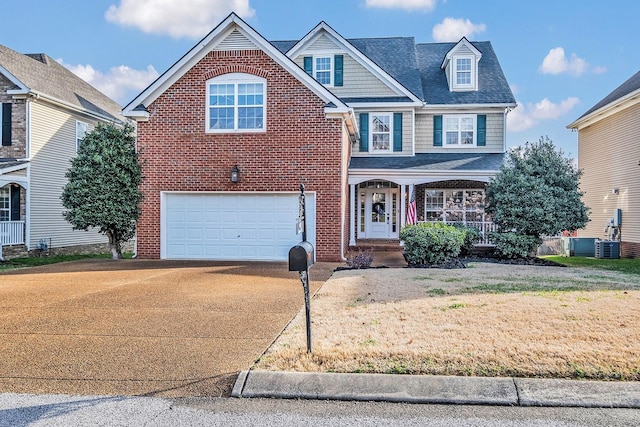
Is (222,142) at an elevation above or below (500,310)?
above

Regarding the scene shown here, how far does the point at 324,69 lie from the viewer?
2105cm

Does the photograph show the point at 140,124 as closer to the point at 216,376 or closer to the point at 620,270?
the point at 216,376

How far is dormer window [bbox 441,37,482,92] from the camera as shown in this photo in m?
21.5

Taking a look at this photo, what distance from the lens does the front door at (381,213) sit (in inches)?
834

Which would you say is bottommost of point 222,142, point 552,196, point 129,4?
point 552,196

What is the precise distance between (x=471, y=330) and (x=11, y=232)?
57.0 ft

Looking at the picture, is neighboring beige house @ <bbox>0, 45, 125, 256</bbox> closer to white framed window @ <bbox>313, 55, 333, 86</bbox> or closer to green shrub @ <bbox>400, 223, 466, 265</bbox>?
white framed window @ <bbox>313, 55, 333, 86</bbox>

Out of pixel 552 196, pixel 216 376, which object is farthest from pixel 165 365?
pixel 552 196

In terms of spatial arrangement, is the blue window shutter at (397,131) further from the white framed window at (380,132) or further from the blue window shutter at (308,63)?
the blue window shutter at (308,63)

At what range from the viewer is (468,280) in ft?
36.6

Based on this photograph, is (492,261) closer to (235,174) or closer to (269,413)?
(235,174)

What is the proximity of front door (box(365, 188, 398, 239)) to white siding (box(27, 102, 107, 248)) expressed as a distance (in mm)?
12319

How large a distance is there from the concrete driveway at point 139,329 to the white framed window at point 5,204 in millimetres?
8083

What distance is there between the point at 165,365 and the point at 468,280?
749cm
